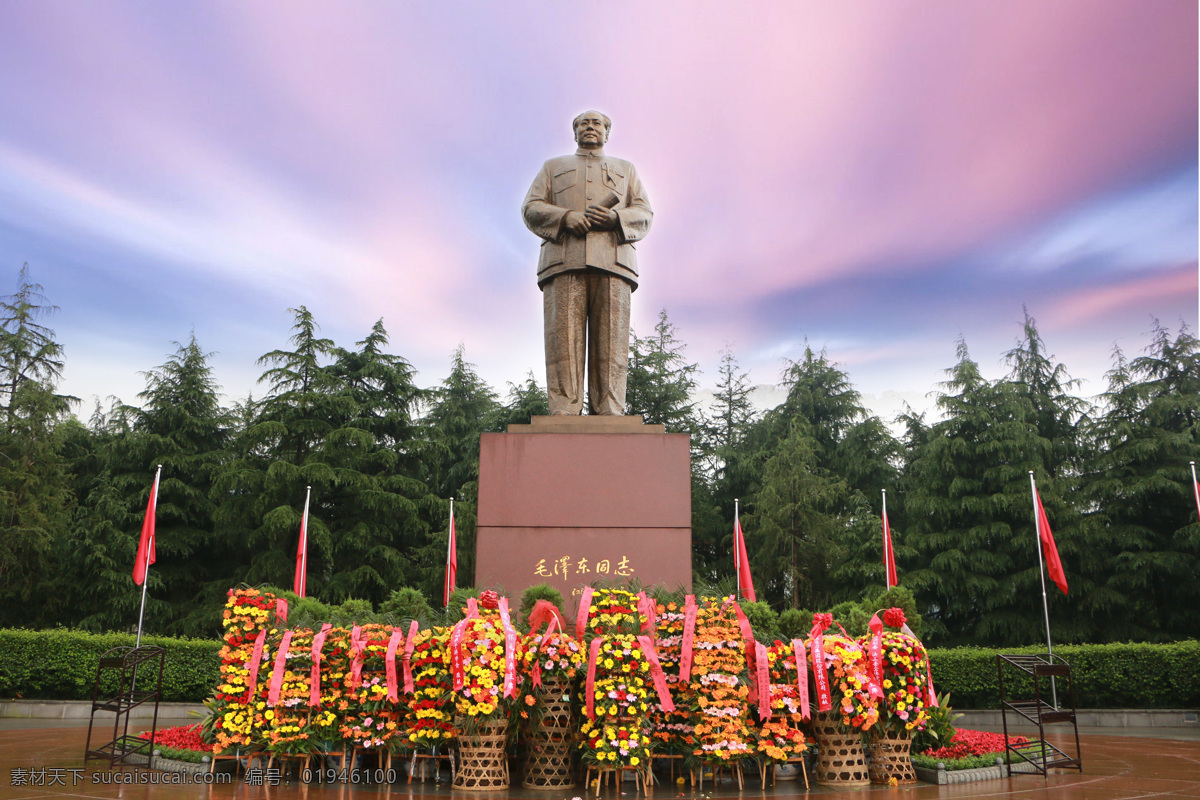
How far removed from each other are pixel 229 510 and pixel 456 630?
1466 centimetres

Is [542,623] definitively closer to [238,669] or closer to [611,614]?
[611,614]

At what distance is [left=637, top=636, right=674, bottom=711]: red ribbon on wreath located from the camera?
3984 millimetres

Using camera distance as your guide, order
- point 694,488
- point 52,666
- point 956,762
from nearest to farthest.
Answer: point 956,762 < point 52,666 < point 694,488

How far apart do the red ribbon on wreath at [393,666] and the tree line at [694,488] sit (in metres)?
12.3

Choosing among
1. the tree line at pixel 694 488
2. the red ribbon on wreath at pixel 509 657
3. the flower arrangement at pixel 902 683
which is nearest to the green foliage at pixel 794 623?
the flower arrangement at pixel 902 683

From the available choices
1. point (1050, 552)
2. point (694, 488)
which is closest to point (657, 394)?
point (694, 488)

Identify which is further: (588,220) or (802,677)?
(588,220)

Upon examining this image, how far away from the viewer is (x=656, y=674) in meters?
4.02

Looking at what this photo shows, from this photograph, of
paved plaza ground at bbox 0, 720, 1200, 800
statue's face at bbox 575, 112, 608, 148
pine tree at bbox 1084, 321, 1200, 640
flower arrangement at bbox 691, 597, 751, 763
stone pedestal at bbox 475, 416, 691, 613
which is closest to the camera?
paved plaza ground at bbox 0, 720, 1200, 800

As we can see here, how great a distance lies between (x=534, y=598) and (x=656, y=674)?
1.19m

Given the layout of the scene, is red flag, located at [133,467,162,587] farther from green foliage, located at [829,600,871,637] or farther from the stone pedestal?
green foliage, located at [829,600,871,637]

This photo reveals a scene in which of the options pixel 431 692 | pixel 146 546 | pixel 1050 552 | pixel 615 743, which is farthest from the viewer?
pixel 146 546

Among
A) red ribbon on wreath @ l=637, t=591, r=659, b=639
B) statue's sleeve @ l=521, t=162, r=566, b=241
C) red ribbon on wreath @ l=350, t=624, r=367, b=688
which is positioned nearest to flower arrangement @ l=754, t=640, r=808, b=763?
red ribbon on wreath @ l=637, t=591, r=659, b=639

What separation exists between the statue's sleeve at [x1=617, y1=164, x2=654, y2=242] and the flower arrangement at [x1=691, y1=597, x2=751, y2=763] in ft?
10.2
